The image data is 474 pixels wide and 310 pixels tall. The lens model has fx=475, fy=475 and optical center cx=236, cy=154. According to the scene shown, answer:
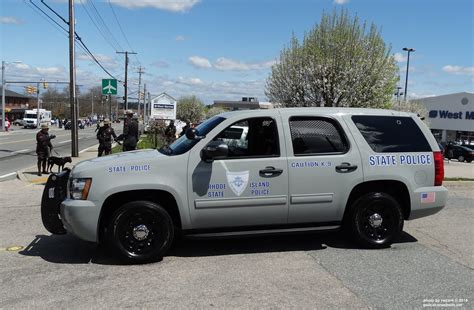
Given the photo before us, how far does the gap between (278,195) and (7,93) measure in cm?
10841

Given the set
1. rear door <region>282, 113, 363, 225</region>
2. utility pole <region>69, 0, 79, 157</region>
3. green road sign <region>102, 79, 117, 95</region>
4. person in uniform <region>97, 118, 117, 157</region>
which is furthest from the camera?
green road sign <region>102, 79, 117, 95</region>

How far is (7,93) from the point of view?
10106cm

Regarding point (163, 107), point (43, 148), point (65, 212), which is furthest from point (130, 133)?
point (163, 107)

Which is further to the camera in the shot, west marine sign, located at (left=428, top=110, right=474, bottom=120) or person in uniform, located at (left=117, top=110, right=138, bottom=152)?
west marine sign, located at (left=428, top=110, right=474, bottom=120)

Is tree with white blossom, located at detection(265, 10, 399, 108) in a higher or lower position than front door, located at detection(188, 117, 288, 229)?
higher

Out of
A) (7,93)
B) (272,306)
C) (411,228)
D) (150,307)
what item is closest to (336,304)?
(272,306)

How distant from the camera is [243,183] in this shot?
5.41 metres

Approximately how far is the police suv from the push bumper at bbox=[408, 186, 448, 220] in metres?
0.01

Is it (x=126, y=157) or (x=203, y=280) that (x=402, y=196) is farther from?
(x=126, y=157)

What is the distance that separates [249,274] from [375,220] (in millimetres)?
1884

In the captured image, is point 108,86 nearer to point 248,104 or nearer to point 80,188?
point 80,188

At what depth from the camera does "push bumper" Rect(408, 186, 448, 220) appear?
5926mm

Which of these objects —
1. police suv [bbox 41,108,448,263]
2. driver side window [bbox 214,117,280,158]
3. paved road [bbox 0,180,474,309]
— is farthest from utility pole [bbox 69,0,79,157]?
driver side window [bbox 214,117,280,158]

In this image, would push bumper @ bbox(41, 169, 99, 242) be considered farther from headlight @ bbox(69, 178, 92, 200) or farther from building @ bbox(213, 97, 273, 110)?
building @ bbox(213, 97, 273, 110)
